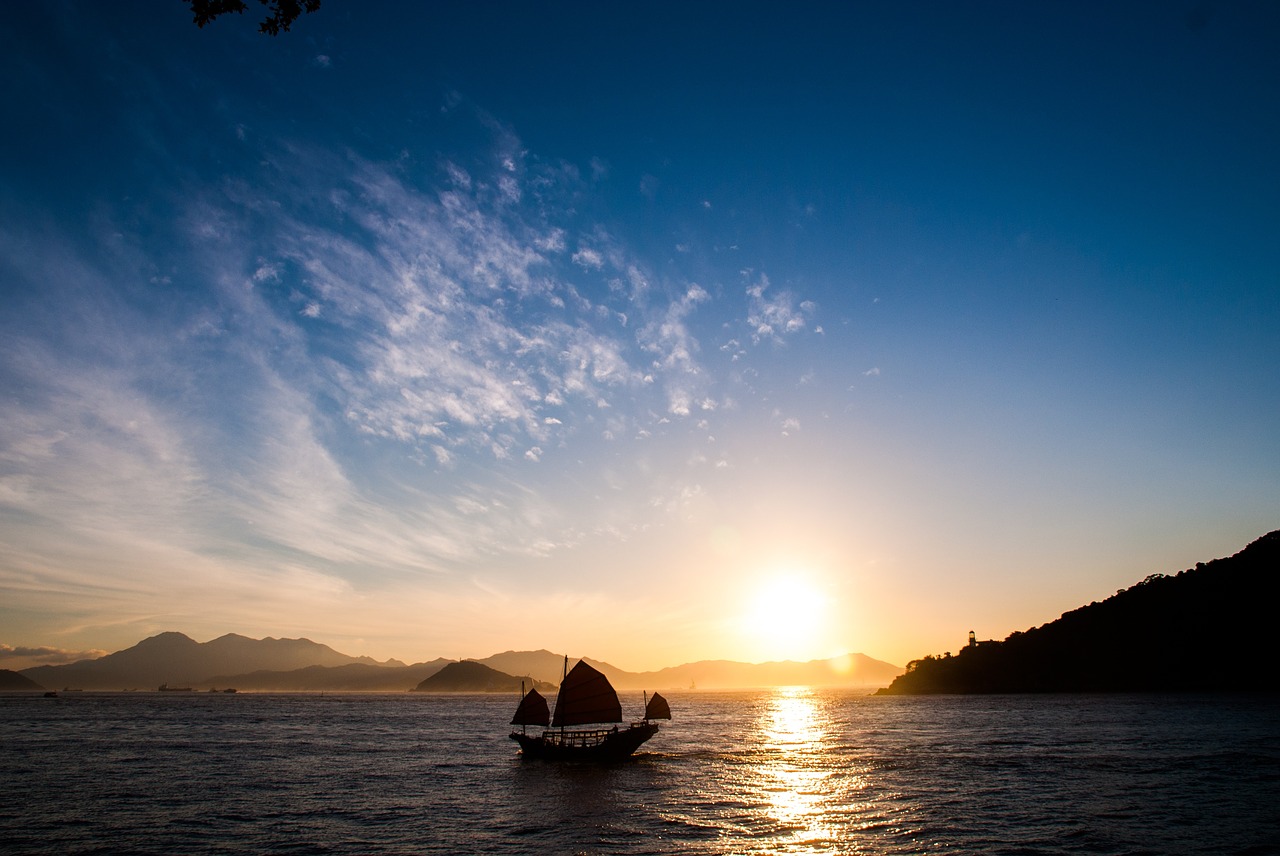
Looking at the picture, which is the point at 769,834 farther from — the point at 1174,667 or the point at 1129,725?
the point at 1174,667

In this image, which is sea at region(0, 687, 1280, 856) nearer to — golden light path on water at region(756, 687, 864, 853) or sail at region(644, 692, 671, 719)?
golden light path on water at region(756, 687, 864, 853)

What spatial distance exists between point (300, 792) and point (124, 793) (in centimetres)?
1055

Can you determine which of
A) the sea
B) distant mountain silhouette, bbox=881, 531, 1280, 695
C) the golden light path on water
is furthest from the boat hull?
distant mountain silhouette, bbox=881, 531, 1280, 695

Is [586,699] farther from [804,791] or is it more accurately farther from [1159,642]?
[1159,642]

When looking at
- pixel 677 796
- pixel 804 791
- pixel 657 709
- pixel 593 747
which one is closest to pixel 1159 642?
pixel 657 709

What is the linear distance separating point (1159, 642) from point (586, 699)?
554 feet

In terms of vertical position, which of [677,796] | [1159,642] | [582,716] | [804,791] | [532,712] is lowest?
[677,796]

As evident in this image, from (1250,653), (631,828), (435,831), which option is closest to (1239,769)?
(631,828)

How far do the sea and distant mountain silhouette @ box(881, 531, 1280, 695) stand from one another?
9056cm

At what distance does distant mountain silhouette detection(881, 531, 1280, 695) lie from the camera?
14312cm

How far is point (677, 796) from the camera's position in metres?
39.5

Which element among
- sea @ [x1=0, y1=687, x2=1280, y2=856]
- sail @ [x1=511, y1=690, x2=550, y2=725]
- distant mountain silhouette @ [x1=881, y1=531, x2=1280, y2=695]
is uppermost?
distant mountain silhouette @ [x1=881, y1=531, x2=1280, y2=695]

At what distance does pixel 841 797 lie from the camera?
125 ft

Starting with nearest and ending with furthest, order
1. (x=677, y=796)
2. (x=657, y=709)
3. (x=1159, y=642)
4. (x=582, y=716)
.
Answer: (x=677, y=796) < (x=582, y=716) < (x=657, y=709) < (x=1159, y=642)
